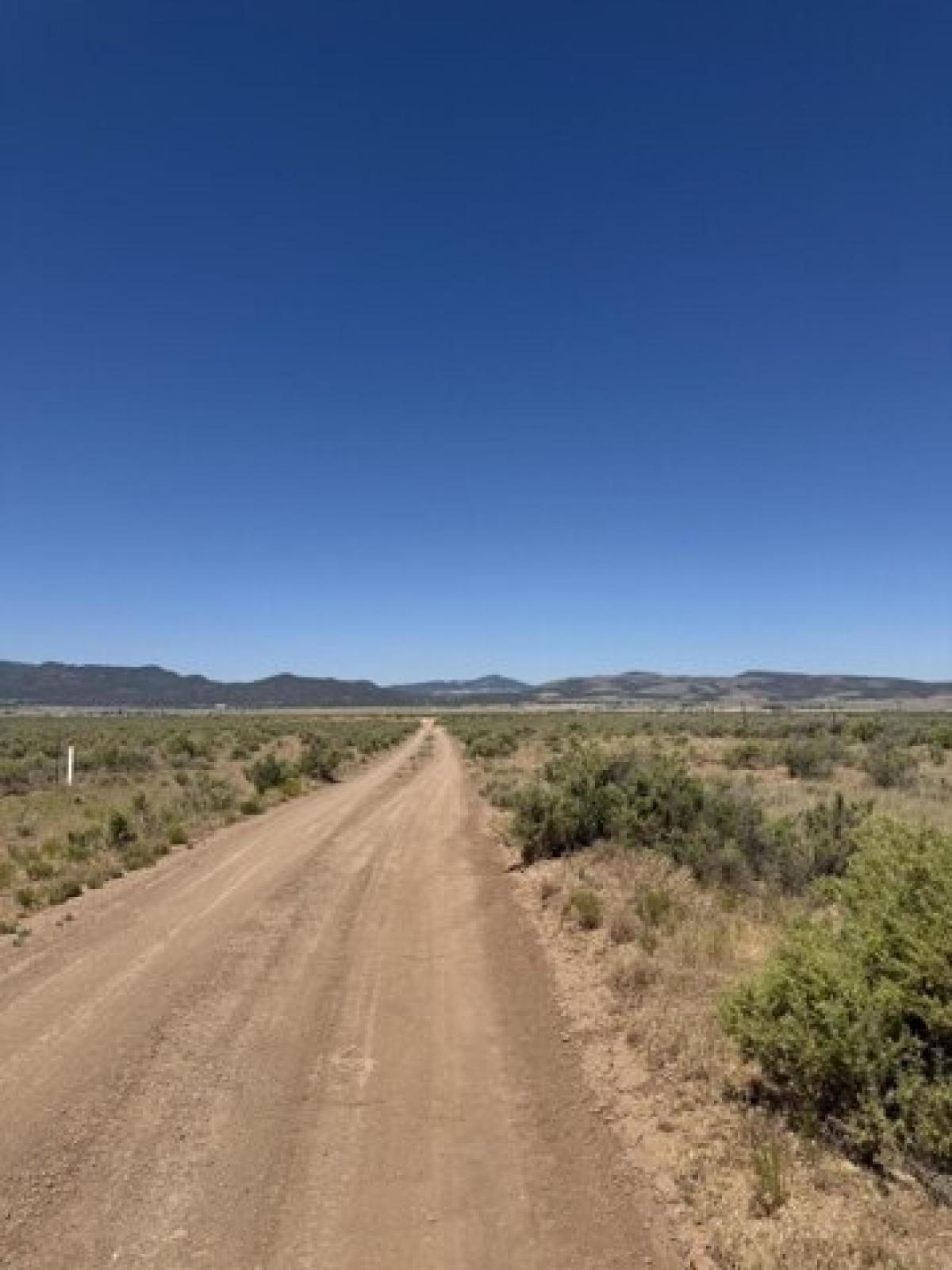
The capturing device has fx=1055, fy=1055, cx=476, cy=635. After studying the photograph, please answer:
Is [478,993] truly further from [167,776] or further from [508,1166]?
[167,776]

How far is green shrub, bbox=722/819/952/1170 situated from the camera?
6.20 m

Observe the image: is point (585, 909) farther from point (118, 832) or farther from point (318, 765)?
point (318, 765)

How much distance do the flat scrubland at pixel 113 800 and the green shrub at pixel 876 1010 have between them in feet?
31.3

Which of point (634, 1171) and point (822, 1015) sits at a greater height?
point (822, 1015)

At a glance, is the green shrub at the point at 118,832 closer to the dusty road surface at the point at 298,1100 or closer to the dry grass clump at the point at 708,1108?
the dusty road surface at the point at 298,1100

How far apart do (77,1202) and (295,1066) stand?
7.75 feet

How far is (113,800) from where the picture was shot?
29.1 m

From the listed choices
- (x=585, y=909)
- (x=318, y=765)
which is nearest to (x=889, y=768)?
(x=318, y=765)

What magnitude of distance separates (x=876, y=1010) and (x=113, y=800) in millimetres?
25871

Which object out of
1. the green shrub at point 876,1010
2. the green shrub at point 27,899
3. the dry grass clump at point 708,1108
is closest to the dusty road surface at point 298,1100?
the dry grass clump at point 708,1108

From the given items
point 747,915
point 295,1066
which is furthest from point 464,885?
point 295,1066

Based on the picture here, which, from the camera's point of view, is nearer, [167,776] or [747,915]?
[747,915]

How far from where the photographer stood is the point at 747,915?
12562 mm

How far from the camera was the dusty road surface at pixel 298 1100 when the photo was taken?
5.63 meters
